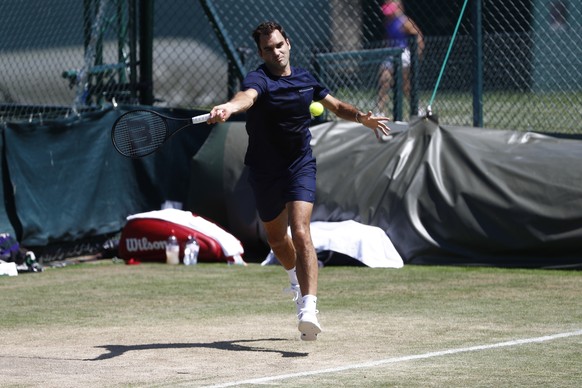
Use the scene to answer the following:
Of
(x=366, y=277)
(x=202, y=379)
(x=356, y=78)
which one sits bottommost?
(x=366, y=277)

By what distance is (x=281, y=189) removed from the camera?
6.96 meters

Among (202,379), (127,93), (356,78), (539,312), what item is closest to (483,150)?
(356,78)

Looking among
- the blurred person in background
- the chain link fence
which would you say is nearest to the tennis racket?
the chain link fence

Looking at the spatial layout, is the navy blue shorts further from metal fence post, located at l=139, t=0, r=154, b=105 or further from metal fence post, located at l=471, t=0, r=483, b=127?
metal fence post, located at l=139, t=0, r=154, b=105

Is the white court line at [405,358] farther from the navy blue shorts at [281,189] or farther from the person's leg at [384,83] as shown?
the person's leg at [384,83]

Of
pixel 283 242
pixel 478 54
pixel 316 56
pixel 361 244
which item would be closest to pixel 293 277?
pixel 283 242

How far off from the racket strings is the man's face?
740 millimetres

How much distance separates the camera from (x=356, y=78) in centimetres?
1222

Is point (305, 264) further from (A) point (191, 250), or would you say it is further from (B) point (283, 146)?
(A) point (191, 250)

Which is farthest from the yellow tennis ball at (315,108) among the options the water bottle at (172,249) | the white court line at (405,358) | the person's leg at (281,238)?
the water bottle at (172,249)

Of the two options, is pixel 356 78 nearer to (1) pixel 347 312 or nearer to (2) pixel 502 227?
(2) pixel 502 227

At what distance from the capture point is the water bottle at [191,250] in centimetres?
1070

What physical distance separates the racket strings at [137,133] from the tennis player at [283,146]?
1.86ft

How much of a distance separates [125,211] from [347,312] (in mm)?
4415
